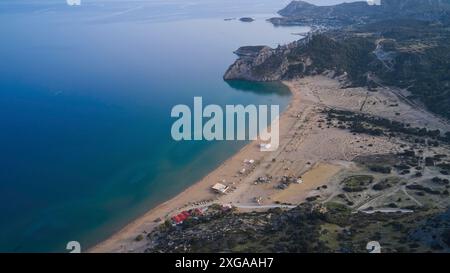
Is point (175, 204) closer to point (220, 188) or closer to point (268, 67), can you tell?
point (220, 188)

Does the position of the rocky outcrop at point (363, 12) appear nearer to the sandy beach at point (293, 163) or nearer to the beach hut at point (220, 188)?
the sandy beach at point (293, 163)

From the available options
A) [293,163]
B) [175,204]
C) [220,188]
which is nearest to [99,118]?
[175,204]

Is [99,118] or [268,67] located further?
[268,67]

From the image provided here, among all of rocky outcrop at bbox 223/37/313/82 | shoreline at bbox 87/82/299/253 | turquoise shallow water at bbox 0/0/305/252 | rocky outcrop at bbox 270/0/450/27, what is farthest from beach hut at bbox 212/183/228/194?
rocky outcrop at bbox 270/0/450/27

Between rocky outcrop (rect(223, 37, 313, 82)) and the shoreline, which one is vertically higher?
rocky outcrop (rect(223, 37, 313, 82))

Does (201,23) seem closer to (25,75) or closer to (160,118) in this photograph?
(25,75)

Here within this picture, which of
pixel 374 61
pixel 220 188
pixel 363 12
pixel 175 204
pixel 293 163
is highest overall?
pixel 363 12

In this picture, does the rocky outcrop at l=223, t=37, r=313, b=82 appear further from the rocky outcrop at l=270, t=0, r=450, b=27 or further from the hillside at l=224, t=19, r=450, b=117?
the rocky outcrop at l=270, t=0, r=450, b=27
